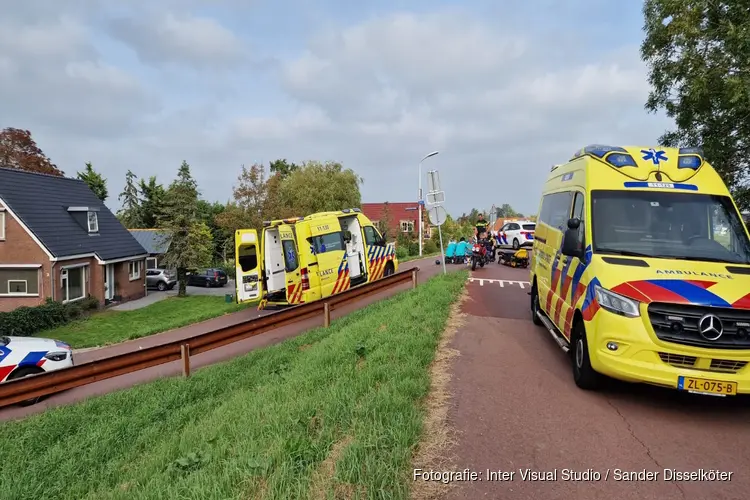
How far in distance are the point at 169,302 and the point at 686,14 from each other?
29.3 m

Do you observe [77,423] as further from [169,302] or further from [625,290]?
[169,302]

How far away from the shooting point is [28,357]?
30.3 ft

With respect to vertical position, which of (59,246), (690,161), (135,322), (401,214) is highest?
(401,214)

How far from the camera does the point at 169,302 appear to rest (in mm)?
29297

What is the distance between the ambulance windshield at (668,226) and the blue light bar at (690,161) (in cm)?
45

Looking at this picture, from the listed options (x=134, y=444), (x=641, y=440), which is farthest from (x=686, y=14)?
(x=134, y=444)

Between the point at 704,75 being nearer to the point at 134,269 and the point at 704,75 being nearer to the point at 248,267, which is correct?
the point at 248,267

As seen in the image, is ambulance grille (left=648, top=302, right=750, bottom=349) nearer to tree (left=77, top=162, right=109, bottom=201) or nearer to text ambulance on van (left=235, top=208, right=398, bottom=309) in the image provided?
text ambulance on van (left=235, top=208, right=398, bottom=309)

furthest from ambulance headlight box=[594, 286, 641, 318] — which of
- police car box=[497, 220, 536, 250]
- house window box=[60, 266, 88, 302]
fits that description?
house window box=[60, 266, 88, 302]

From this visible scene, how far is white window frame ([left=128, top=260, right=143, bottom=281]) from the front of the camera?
3093cm

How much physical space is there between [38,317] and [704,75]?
87.9 feet

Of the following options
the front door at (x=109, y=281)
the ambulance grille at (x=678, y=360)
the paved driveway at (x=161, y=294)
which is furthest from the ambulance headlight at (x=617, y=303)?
the front door at (x=109, y=281)

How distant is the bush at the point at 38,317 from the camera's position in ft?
64.5

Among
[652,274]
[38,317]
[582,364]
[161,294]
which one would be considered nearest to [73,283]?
[38,317]
